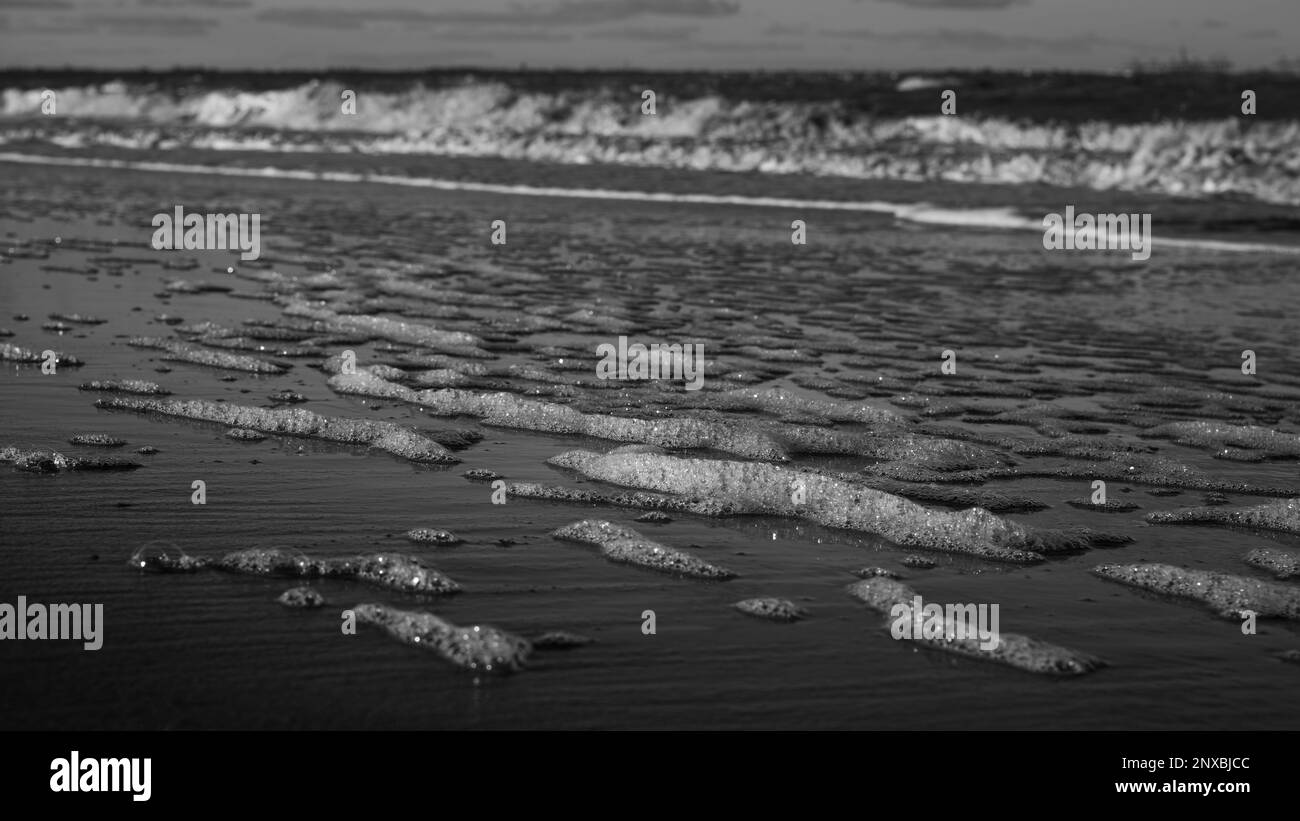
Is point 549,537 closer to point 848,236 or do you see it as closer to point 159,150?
point 848,236

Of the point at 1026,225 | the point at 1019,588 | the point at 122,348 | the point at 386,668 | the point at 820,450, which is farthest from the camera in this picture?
the point at 1026,225

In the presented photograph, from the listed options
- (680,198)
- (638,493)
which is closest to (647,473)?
(638,493)

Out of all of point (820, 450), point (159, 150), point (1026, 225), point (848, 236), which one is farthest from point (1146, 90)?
point (820, 450)

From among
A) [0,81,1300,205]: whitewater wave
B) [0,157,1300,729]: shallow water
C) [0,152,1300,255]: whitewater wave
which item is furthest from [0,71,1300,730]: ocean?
[0,81,1300,205]: whitewater wave

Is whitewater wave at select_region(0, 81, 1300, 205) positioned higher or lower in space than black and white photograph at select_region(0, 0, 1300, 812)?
→ higher

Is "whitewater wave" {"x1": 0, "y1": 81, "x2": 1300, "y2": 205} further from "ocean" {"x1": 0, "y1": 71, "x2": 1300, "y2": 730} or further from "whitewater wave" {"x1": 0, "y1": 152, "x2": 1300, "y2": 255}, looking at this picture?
"ocean" {"x1": 0, "y1": 71, "x2": 1300, "y2": 730}

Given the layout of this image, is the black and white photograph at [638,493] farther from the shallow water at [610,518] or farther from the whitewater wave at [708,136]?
the whitewater wave at [708,136]

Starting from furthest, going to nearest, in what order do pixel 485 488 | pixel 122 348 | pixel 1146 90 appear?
pixel 1146 90 < pixel 122 348 < pixel 485 488

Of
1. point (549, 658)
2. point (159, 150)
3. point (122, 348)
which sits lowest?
point (549, 658)

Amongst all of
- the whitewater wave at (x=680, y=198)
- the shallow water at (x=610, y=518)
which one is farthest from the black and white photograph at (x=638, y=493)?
the whitewater wave at (x=680, y=198)
